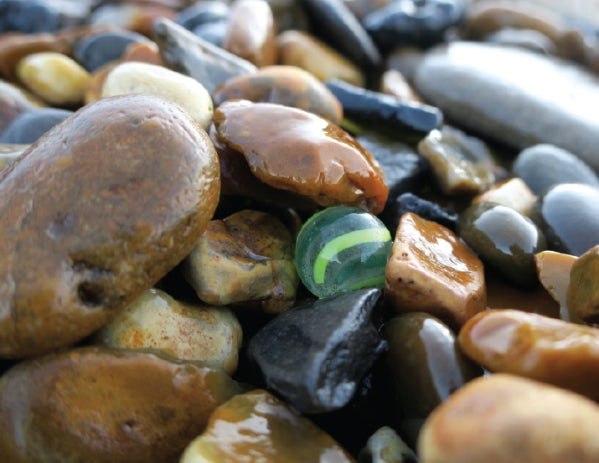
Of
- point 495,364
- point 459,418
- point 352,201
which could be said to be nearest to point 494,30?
point 352,201

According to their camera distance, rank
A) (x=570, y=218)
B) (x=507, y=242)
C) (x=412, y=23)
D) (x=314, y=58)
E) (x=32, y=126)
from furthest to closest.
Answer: (x=412, y=23)
(x=314, y=58)
(x=32, y=126)
(x=570, y=218)
(x=507, y=242)

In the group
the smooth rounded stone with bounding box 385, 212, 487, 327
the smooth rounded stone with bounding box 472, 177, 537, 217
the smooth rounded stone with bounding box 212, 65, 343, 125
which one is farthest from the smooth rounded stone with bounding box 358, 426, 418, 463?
the smooth rounded stone with bounding box 212, 65, 343, 125

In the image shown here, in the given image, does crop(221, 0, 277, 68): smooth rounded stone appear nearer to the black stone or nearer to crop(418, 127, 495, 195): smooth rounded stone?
the black stone

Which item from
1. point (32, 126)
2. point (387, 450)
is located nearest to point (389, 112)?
point (32, 126)

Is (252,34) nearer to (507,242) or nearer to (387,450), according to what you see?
(507,242)

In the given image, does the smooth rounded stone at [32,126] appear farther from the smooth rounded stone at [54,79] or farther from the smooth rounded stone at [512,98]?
the smooth rounded stone at [512,98]
